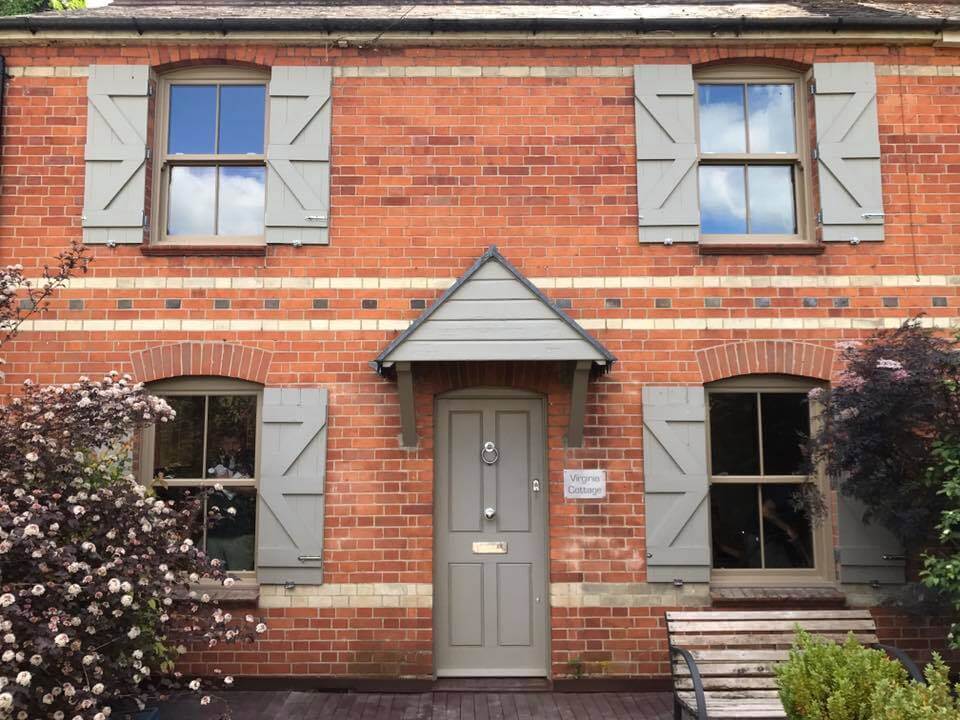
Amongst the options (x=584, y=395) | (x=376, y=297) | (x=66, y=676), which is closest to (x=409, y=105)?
(x=376, y=297)

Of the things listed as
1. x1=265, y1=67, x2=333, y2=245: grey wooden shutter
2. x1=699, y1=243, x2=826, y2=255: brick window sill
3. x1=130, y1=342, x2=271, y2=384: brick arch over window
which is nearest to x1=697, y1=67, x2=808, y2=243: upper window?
x1=699, y1=243, x2=826, y2=255: brick window sill

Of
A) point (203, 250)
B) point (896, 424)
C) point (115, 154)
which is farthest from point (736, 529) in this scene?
point (115, 154)

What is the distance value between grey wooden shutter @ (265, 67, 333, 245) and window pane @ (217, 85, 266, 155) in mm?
250

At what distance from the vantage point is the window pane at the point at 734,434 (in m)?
6.57

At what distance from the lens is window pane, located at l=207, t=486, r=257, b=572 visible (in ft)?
21.3

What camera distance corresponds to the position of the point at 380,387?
6.47 meters

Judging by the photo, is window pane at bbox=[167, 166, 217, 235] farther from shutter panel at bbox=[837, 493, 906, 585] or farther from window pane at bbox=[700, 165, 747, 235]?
shutter panel at bbox=[837, 493, 906, 585]

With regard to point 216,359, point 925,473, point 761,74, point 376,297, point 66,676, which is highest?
Result: point 761,74

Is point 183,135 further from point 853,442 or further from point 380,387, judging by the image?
point 853,442

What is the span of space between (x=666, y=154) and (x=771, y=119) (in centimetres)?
115

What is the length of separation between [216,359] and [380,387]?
139 cm

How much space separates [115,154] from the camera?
666 centimetres

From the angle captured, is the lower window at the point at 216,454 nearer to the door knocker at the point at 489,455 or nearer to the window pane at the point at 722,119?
the door knocker at the point at 489,455

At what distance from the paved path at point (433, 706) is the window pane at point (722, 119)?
4737mm
